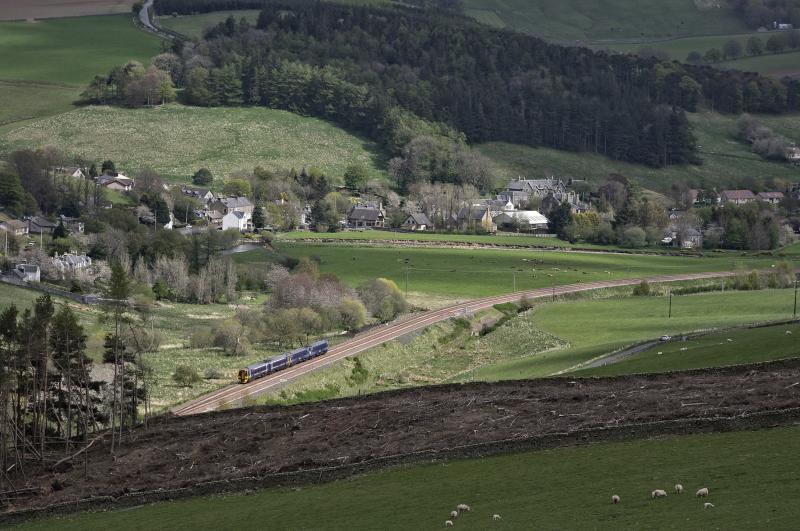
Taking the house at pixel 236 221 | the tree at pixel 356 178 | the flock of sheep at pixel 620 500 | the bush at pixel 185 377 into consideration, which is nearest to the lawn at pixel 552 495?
the flock of sheep at pixel 620 500

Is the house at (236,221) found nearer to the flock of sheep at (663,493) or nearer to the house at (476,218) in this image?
the house at (476,218)

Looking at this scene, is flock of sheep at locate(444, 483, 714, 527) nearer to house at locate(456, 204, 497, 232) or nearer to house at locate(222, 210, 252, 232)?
house at locate(222, 210, 252, 232)

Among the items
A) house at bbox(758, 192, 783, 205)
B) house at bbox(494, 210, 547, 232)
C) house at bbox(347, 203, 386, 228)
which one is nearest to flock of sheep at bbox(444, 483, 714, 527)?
house at bbox(347, 203, 386, 228)

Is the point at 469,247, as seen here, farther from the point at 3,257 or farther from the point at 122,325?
the point at 122,325

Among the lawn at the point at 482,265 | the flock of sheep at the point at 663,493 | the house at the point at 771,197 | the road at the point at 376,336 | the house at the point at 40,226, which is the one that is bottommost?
the road at the point at 376,336

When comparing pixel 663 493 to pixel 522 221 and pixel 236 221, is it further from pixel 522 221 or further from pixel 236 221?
pixel 522 221

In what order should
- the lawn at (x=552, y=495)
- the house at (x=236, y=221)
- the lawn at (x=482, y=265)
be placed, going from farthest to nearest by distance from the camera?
the house at (x=236, y=221), the lawn at (x=482, y=265), the lawn at (x=552, y=495)

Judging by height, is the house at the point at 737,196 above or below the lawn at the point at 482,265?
above

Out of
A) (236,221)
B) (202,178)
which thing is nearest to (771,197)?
(236,221)
